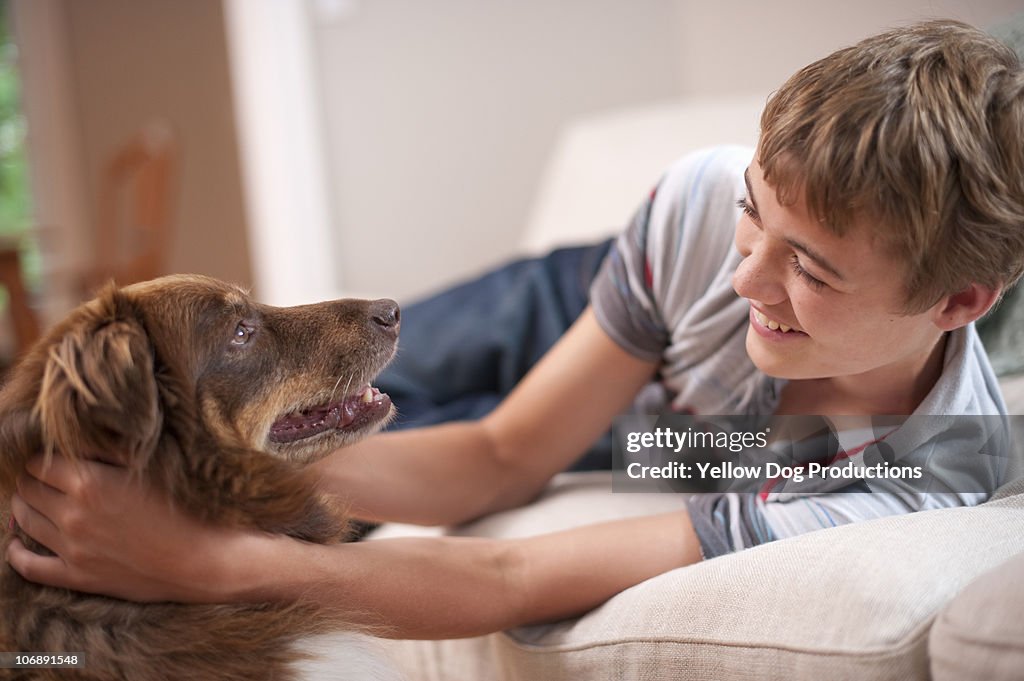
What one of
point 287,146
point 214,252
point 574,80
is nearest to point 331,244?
point 287,146

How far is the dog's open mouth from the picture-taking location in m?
1.21

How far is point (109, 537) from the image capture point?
97 cm

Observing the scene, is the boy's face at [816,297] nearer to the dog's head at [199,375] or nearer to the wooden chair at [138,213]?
the dog's head at [199,375]

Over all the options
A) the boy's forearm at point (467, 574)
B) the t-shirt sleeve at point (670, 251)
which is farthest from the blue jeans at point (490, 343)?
the boy's forearm at point (467, 574)

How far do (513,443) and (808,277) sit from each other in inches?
24.4

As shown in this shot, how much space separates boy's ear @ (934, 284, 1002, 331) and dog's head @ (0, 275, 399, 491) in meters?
0.70

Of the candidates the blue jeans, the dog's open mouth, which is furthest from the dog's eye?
the blue jeans

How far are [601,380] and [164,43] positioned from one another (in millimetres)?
5140

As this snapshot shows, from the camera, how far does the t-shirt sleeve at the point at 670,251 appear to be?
1380 millimetres

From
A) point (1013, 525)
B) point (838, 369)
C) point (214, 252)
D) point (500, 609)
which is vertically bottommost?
point (214, 252)

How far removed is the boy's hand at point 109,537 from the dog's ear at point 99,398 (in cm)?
3

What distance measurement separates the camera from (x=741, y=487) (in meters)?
1.35

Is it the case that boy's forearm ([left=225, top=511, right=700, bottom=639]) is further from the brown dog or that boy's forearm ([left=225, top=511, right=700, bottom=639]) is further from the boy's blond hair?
the boy's blond hair

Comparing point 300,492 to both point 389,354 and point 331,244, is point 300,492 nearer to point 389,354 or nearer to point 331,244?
point 389,354
